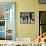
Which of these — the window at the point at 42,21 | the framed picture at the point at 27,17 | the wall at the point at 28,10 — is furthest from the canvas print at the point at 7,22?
the window at the point at 42,21

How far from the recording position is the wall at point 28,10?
4805 millimetres

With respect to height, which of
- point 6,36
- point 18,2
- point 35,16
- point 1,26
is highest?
point 18,2

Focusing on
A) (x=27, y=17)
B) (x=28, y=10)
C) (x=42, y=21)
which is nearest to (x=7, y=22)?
(x=27, y=17)

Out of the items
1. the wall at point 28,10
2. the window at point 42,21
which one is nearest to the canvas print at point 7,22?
the wall at point 28,10

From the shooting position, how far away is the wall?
4.80 m

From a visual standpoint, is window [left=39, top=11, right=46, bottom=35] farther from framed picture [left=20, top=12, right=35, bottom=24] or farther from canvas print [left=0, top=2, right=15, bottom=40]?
canvas print [left=0, top=2, right=15, bottom=40]

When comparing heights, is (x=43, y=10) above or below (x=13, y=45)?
above

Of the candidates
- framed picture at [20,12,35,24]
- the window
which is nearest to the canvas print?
framed picture at [20,12,35,24]

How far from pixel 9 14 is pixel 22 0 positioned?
0.66 metres

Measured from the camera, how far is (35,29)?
482 cm

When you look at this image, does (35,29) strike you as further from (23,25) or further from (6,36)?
(6,36)

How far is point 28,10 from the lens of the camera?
4.84 meters

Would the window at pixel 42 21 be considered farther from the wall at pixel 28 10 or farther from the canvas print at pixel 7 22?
the canvas print at pixel 7 22

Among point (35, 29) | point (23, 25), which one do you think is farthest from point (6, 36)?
point (35, 29)
